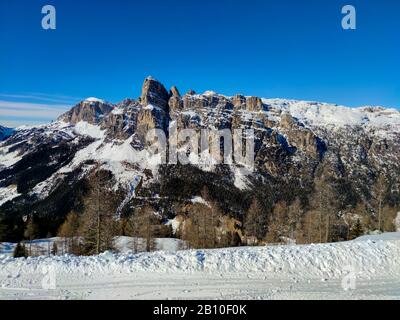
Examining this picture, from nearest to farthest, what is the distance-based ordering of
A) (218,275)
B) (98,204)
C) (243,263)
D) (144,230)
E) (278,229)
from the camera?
1. (218,275)
2. (243,263)
3. (98,204)
4. (144,230)
5. (278,229)

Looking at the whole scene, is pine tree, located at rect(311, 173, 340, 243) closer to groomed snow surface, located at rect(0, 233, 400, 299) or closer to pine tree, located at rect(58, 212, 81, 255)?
groomed snow surface, located at rect(0, 233, 400, 299)

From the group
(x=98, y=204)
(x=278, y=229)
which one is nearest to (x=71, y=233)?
(x=278, y=229)

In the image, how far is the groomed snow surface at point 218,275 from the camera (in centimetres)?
1716

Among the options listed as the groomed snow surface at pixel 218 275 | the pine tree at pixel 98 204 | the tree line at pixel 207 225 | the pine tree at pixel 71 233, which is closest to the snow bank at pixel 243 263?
the groomed snow surface at pixel 218 275

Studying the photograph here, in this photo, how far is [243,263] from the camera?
813 inches

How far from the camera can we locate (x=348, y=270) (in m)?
20.4

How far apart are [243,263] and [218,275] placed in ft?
6.13

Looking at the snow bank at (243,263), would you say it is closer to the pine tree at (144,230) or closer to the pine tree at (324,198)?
the pine tree at (324,198)

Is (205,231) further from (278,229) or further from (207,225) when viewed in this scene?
(278,229)

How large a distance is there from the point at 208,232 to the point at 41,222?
60526mm

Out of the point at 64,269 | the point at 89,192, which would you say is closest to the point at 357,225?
the point at 89,192

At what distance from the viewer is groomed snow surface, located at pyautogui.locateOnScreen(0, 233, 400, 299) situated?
56.3ft

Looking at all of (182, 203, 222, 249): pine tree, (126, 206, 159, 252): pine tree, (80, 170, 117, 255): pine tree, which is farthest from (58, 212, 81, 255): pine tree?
(80, 170, 117, 255): pine tree
